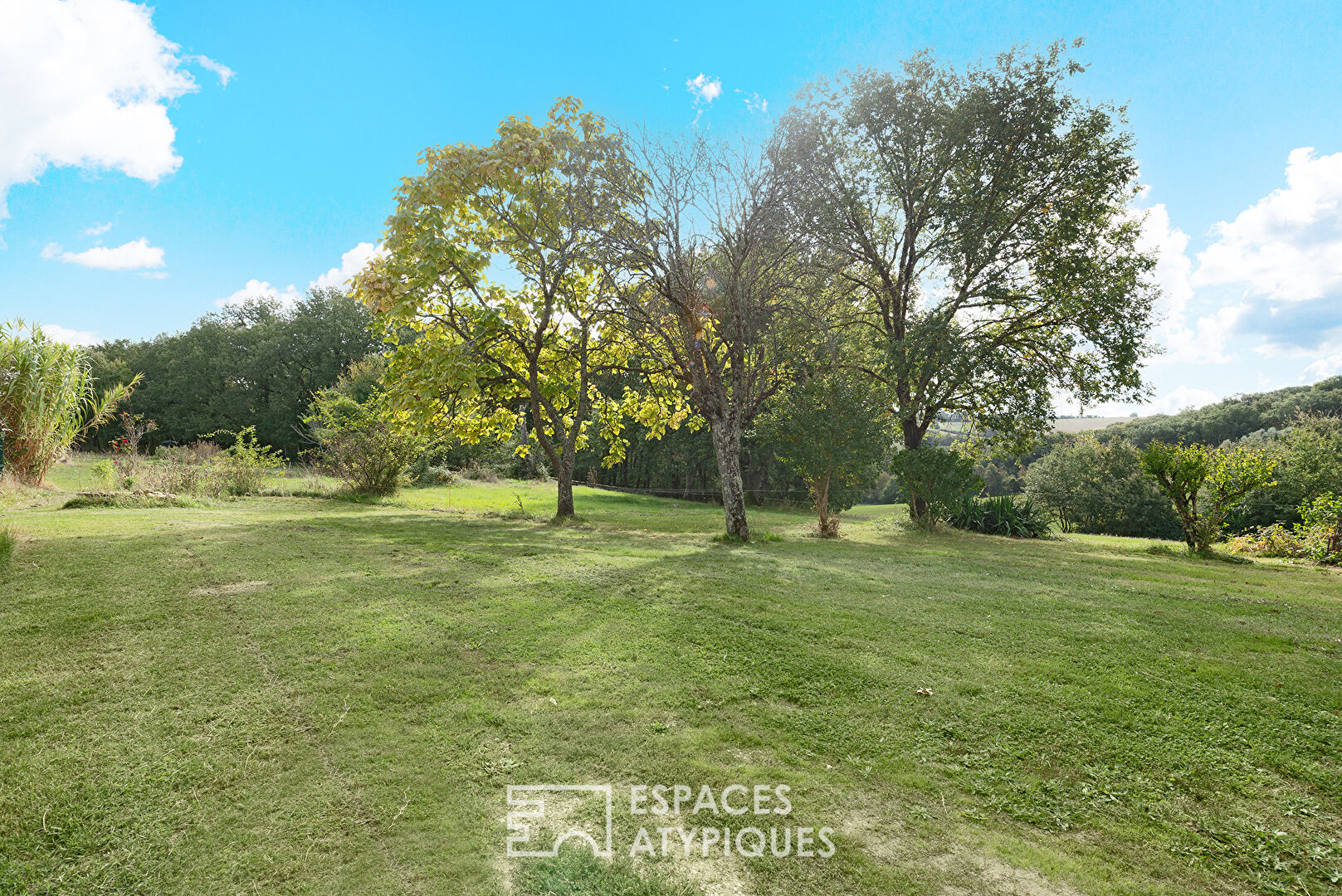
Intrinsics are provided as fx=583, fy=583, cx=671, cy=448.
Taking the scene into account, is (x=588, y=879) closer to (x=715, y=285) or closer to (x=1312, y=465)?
(x=715, y=285)

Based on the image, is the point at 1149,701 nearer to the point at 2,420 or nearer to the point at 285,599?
the point at 285,599

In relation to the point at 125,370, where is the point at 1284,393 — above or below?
above

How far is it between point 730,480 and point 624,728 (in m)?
8.22

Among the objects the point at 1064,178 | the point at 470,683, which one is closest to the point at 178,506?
the point at 470,683

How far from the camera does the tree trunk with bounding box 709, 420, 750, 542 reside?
1083 centimetres

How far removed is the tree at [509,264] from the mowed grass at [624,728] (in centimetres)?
685

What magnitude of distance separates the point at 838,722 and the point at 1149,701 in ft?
6.18

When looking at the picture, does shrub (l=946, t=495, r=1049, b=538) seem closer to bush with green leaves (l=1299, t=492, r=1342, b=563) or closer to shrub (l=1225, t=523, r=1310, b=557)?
shrub (l=1225, t=523, r=1310, b=557)

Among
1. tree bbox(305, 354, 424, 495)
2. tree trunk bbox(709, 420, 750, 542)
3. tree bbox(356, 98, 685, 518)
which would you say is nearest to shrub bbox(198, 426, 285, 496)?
tree bbox(305, 354, 424, 495)

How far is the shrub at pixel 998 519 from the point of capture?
1552cm

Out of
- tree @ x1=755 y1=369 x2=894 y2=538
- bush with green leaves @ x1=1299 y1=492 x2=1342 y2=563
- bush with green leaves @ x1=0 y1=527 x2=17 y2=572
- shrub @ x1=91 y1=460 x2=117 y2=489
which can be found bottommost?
bush with green leaves @ x1=0 y1=527 x2=17 y2=572

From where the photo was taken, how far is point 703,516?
17859mm

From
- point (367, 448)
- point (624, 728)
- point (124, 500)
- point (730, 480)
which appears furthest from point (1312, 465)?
point (124, 500)

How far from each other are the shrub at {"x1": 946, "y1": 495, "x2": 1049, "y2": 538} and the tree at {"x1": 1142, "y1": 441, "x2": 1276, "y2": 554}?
14.7ft
